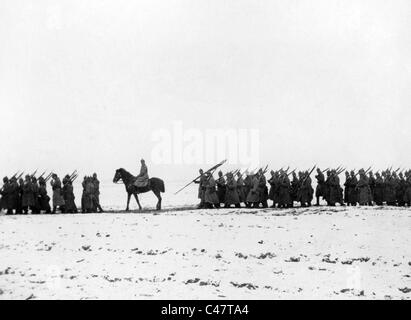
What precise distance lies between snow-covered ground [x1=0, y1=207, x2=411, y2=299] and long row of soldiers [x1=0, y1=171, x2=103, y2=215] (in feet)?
11.7

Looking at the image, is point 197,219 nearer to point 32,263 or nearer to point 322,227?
point 322,227

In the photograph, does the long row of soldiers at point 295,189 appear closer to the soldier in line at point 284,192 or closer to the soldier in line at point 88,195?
the soldier in line at point 284,192

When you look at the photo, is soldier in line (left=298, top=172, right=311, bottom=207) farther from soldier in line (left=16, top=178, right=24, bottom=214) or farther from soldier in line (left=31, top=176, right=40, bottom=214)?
soldier in line (left=16, top=178, right=24, bottom=214)

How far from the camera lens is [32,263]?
10.6 m

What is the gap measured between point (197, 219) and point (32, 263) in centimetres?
777

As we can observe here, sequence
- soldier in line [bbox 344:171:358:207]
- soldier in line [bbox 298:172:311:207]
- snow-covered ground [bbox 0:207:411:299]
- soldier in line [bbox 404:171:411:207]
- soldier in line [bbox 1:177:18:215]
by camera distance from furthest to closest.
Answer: soldier in line [bbox 404:171:411:207], soldier in line [bbox 344:171:358:207], soldier in line [bbox 298:172:311:207], soldier in line [bbox 1:177:18:215], snow-covered ground [bbox 0:207:411:299]

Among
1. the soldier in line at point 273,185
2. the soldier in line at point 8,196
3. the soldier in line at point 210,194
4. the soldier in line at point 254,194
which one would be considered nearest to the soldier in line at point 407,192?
the soldier in line at point 273,185

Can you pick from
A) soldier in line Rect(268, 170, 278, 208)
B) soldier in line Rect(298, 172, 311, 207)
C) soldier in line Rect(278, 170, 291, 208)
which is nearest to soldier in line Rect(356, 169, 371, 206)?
soldier in line Rect(298, 172, 311, 207)

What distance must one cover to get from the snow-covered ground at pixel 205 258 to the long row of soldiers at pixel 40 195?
11.7 ft

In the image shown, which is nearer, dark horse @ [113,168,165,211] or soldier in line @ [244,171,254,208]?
dark horse @ [113,168,165,211]

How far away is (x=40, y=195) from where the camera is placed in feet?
70.7

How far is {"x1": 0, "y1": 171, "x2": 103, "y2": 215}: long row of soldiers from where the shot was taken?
21094mm

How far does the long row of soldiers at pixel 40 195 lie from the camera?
21.1 meters

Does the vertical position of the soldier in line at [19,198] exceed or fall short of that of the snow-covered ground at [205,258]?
it exceeds it
